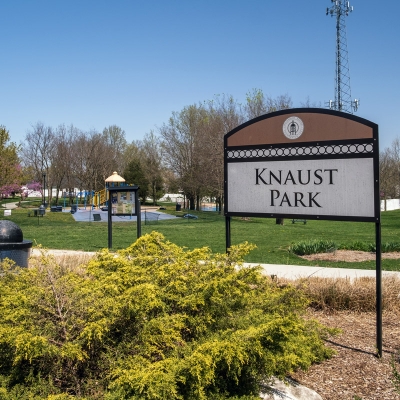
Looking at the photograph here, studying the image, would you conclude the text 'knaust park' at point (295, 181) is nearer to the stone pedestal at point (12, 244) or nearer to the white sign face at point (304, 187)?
the white sign face at point (304, 187)

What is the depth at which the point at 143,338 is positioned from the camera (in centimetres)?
305

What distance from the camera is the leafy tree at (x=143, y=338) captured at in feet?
9.02

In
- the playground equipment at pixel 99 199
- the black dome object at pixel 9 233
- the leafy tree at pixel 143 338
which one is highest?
the playground equipment at pixel 99 199

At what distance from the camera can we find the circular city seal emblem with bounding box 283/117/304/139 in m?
4.79

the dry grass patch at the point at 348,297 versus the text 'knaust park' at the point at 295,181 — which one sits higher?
the text 'knaust park' at the point at 295,181

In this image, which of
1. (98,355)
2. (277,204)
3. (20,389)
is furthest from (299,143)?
(20,389)

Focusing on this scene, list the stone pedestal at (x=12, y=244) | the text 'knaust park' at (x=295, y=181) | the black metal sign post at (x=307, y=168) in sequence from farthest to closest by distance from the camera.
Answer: the stone pedestal at (x=12, y=244), the text 'knaust park' at (x=295, y=181), the black metal sign post at (x=307, y=168)

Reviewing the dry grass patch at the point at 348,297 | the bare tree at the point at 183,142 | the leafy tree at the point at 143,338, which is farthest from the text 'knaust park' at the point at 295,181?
the bare tree at the point at 183,142

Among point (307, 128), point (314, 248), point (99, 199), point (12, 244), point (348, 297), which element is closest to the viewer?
point (307, 128)

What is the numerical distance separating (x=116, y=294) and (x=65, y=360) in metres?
0.56

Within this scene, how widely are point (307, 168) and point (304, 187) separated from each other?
0.61 feet

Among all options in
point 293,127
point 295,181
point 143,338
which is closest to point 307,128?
point 293,127

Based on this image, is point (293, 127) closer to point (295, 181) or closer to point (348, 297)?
point (295, 181)

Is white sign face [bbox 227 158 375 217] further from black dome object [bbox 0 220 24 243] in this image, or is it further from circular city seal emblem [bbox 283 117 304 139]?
black dome object [bbox 0 220 24 243]
